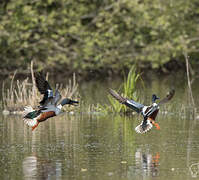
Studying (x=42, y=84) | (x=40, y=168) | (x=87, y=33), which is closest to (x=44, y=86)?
(x=42, y=84)

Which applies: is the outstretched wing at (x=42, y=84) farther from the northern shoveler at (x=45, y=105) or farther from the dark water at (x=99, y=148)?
the dark water at (x=99, y=148)

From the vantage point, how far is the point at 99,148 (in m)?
11.8

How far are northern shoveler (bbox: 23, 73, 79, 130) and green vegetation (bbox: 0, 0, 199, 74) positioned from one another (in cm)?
1661

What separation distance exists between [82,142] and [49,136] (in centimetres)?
96

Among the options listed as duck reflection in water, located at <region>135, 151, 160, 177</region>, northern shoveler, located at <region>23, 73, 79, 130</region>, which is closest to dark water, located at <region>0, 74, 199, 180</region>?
duck reflection in water, located at <region>135, 151, 160, 177</region>

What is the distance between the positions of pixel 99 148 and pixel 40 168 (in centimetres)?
193

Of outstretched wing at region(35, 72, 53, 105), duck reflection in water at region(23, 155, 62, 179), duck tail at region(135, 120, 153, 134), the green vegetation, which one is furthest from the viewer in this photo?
the green vegetation

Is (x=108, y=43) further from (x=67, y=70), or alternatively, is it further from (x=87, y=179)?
(x=87, y=179)

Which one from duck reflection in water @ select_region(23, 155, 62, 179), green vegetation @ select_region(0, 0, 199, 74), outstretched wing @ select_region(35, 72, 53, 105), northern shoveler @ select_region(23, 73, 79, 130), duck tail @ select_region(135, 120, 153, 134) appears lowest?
duck reflection in water @ select_region(23, 155, 62, 179)

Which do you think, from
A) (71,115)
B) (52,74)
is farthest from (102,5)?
(71,115)

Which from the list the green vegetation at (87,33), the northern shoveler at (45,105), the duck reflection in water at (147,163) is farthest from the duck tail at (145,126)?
the green vegetation at (87,33)

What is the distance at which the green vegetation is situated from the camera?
29.5m

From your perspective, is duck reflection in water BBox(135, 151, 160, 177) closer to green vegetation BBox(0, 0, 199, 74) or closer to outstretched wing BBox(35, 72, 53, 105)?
outstretched wing BBox(35, 72, 53, 105)

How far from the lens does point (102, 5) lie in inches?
1243
